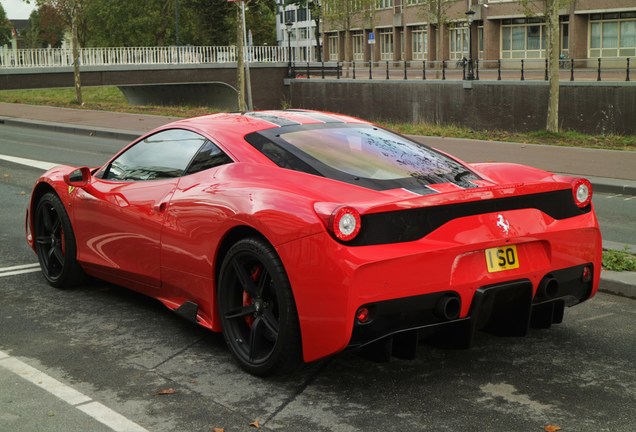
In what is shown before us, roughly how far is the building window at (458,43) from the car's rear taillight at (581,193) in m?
64.1

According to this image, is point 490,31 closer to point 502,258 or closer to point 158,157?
point 158,157

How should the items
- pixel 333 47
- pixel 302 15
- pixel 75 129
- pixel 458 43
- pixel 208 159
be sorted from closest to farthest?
pixel 208 159
pixel 75 129
pixel 458 43
pixel 333 47
pixel 302 15

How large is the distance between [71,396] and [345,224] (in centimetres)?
164

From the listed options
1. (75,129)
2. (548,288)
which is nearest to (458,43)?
(75,129)

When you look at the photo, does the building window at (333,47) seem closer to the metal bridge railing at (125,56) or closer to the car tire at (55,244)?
the metal bridge railing at (125,56)

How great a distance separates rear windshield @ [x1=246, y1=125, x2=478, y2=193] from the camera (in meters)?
4.80

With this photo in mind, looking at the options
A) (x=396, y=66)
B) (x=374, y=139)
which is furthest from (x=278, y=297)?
(x=396, y=66)

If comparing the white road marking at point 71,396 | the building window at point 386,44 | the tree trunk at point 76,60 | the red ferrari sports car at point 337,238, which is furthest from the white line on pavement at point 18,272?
the building window at point 386,44

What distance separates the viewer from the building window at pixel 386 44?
81562 millimetres

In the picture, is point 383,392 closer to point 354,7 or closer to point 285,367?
point 285,367

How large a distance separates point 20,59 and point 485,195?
4432 centimetres

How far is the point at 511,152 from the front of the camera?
59.0ft

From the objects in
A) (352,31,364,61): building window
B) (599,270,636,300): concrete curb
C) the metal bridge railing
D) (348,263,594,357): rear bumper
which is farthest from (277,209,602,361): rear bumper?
(352,31,364,61): building window

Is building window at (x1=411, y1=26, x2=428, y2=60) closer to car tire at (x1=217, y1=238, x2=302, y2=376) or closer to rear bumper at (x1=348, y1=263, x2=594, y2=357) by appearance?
rear bumper at (x1=348, y1=263, x2=594, y2=357)
